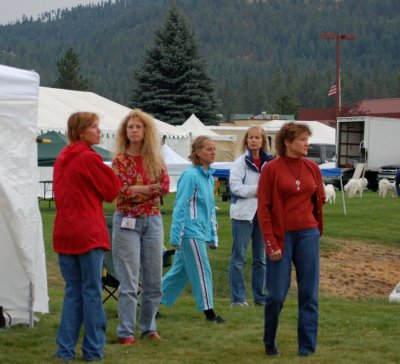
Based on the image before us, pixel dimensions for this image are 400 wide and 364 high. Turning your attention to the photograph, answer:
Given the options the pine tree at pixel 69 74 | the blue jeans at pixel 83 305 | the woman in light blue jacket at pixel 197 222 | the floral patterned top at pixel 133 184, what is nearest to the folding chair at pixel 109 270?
the woman in light blue jacket at pixel 197 222

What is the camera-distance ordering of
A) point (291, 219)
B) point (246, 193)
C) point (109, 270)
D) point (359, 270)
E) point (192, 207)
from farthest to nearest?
point (359, 270) < point (246, 193) < point (109, 270) < point (192, 207) < point (291, 219)

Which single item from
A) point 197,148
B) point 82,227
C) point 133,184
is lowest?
point 82,227

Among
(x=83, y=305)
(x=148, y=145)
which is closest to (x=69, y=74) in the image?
(x=148, y=145)

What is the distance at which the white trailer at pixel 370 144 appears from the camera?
35531mm

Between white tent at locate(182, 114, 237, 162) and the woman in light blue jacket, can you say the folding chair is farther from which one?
white tent at locate(182, 114, 237, 162)

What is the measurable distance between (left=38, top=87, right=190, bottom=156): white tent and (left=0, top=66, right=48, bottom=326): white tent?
20.6m

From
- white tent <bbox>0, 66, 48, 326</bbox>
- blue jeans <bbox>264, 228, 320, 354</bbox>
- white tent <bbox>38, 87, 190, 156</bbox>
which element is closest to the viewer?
blue jeans <bbox>264, 228, 320, 354</bbox>

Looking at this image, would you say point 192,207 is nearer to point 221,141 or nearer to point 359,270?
point 359,270

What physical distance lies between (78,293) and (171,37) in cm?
4537

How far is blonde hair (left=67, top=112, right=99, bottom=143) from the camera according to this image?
20.9 ft

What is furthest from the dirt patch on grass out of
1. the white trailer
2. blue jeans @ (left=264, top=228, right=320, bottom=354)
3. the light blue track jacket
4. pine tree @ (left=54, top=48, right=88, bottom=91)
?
pine tree @ (left=54, top=48, right=88, bottom=91)

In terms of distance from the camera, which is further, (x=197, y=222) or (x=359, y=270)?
(x=359, y=270)

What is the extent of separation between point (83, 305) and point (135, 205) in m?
0.94

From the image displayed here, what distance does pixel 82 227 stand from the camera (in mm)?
6230
